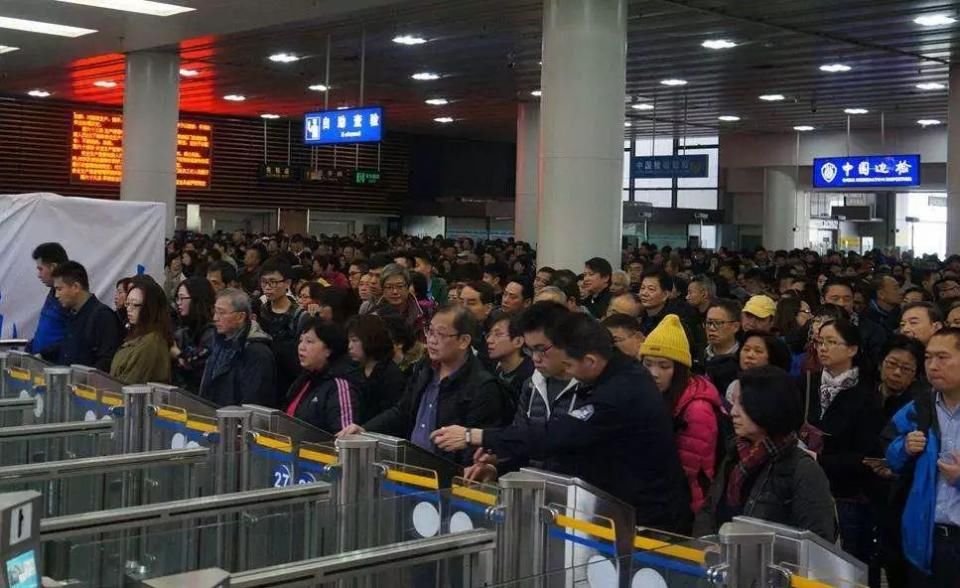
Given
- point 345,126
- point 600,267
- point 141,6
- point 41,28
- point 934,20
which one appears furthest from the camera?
point 345,126

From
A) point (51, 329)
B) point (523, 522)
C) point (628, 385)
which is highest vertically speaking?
point (628, 385)

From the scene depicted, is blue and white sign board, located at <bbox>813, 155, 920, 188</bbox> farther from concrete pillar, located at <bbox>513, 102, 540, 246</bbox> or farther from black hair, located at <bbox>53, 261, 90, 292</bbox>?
black hair, located at <bbox>53, 261, 90, 292</bbox>

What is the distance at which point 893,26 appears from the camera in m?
14.9

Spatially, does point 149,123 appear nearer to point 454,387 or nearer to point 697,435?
point 454,387

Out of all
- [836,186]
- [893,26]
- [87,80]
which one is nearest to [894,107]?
[836,186]

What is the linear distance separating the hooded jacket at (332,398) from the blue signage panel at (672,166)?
1874cm

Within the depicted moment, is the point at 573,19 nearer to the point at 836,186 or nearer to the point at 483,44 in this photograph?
the point at 483,44

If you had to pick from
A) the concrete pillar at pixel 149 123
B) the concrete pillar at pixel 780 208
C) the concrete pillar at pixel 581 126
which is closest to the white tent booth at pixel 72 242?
the concrete pillar at pixel 581 126

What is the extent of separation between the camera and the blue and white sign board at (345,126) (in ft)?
56.0

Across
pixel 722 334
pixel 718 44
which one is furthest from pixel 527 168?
pixel 722 334

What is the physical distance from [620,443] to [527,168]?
65.6 ft

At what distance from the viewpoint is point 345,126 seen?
1762 cm

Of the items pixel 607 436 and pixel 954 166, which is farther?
pixel 954 166

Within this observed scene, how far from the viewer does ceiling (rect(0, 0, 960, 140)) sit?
1461 cm
